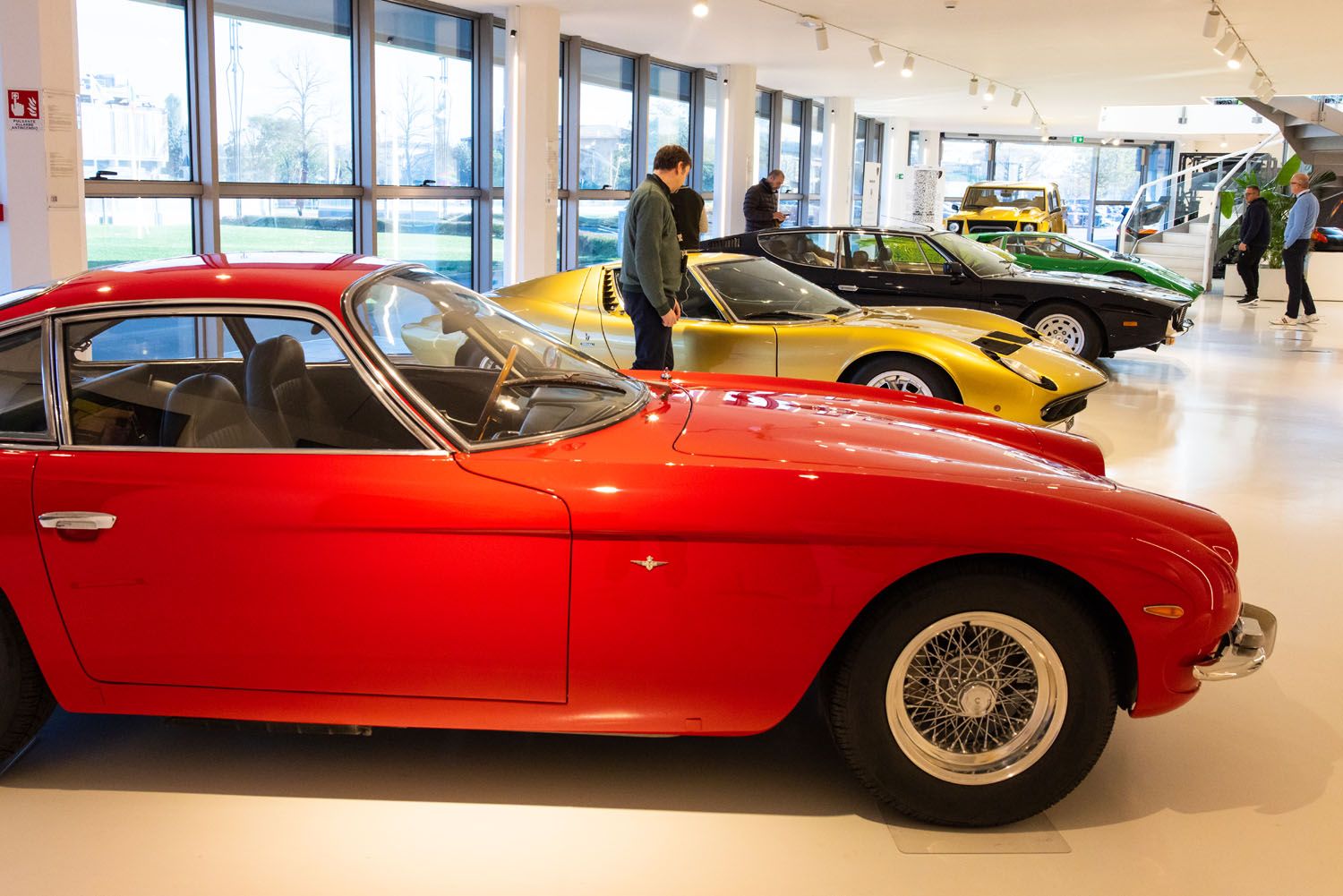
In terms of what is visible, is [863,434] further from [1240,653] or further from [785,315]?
[785,315]

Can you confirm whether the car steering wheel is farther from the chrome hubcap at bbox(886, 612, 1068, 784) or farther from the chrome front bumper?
the chrome front bumper

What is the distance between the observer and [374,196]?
37.4 feet

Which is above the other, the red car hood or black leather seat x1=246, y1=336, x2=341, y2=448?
Result: black leather seat x1=246, y1=336, x2=341, y2=448

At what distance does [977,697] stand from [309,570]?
1.56 metres

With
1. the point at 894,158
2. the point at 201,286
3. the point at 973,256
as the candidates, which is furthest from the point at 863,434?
the point at 894,158

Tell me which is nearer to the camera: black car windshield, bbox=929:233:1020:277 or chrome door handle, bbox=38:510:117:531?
chrome door handle, bbox=38:510:117:531

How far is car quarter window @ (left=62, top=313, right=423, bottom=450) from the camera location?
112 inches

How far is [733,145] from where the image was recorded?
17781mm

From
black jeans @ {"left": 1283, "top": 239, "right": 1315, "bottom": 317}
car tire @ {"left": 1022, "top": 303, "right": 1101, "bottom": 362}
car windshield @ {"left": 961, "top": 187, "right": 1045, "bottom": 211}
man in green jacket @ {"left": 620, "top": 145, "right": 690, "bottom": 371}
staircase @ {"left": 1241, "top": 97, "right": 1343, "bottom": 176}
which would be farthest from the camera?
staircase @ {"left": 1241, "top": 97, "right": 1343, "bottom": 176}

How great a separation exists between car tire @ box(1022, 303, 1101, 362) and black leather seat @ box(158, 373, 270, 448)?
26.9ft

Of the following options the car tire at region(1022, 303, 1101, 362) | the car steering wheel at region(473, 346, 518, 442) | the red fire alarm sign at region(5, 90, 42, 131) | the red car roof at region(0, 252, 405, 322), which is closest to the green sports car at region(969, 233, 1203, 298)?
the car tire at region(1022, 303, 1101, 362)

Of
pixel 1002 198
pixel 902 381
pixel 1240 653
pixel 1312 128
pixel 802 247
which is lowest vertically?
pixel 1240 653

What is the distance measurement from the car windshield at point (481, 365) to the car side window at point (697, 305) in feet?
10.5

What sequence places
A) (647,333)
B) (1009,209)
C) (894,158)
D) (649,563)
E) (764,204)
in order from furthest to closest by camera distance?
(894,158)
(1009,209)
(764,204)
(647,333)
(649,563)
